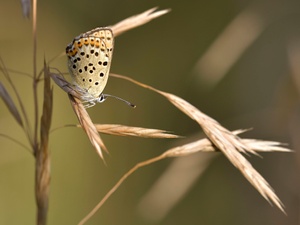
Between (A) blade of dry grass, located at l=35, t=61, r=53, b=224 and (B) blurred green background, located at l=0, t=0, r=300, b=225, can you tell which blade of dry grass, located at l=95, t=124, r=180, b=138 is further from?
(B) blurred green background, located at l=0, t=0, r=300, b=225

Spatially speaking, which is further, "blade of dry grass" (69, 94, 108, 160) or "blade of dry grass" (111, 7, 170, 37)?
"blade of dry grass" (111, 7, 170, 37)

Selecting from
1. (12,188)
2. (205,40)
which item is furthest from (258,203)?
(12,188)

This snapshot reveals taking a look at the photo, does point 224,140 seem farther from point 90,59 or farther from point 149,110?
point 149,110

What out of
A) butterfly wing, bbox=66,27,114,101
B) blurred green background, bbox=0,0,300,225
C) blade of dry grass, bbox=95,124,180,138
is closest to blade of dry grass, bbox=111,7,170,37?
butterfly wing, bbox=66,27,114,101

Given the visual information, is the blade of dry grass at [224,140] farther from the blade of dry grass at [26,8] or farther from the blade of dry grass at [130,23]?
the blade of dry grass at [26,8]

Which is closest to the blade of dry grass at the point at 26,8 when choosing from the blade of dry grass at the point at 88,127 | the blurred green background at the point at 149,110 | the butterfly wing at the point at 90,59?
the butterfly wing at the point at 90,59
